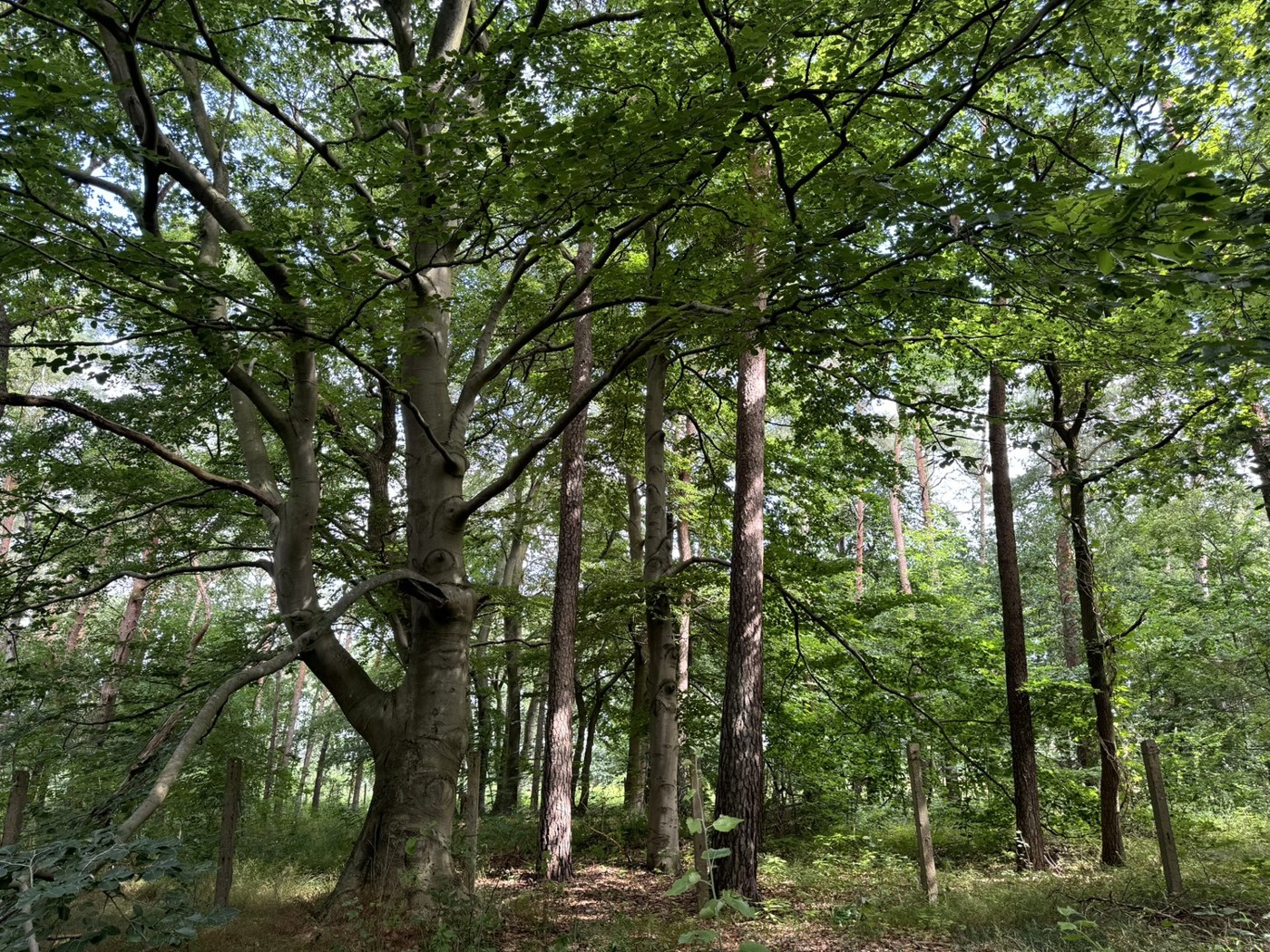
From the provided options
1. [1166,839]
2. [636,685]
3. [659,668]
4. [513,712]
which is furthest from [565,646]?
[513,712]

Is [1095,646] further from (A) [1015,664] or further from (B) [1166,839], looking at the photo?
(B) [1166,839]

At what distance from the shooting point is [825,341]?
17.7ft

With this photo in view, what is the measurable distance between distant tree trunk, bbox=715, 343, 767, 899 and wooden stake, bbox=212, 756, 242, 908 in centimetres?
479

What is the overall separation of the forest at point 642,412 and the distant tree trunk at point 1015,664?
0.07 m

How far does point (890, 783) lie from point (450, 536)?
11.6 meters

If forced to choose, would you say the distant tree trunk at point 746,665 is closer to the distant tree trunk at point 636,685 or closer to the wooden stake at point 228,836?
the wooden stake at point 228,836

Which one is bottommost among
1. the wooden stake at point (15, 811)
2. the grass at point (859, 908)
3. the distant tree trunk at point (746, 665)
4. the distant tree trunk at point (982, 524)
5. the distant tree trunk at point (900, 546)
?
the grass at point (859, 908)

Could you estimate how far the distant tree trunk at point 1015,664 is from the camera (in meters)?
8.84

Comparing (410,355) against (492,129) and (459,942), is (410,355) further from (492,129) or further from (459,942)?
(459,942)

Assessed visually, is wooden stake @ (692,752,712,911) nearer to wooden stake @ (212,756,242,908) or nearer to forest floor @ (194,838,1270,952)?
forest floor @ (194,838,1270,952)

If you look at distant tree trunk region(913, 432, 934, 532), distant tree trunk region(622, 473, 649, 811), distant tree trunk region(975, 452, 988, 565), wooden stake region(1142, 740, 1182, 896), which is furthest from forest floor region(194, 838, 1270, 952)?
distant tree trunk region(975, 452, 988, 565)

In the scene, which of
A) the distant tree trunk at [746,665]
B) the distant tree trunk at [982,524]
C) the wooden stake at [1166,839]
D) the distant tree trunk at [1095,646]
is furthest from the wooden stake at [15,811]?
the distant tree trunk at [982,524]

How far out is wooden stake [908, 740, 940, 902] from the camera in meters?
7.11

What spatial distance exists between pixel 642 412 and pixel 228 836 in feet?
30.8
